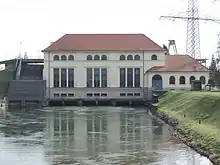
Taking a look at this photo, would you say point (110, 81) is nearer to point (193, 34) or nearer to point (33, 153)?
point (193, 34)

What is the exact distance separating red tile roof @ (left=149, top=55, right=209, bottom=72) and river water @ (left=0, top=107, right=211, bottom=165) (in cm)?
3744

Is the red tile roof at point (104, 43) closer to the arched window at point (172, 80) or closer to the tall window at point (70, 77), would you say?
the tall window at point (70, 77)

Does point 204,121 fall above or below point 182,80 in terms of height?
below

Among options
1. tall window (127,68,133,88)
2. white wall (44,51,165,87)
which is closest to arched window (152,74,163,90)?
white wall (44,51,165,87)

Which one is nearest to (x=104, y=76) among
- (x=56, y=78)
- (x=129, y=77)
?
(x=129, y=77)

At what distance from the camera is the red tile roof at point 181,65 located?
74125mm

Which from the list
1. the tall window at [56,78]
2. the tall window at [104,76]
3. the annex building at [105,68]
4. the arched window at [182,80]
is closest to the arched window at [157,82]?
the annex building at [105,68]

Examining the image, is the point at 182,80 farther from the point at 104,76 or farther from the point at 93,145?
the point at 93,145

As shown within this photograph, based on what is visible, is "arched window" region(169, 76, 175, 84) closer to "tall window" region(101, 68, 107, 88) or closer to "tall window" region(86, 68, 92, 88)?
"tall window" region(101, 68, 107, 88)

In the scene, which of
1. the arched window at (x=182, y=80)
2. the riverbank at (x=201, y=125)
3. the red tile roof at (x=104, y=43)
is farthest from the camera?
the red tile roof at (x=104, y=43)

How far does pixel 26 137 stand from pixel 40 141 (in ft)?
7.35

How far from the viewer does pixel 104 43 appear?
253 feet

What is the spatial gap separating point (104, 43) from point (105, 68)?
3859mm

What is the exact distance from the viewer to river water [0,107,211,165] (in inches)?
812
